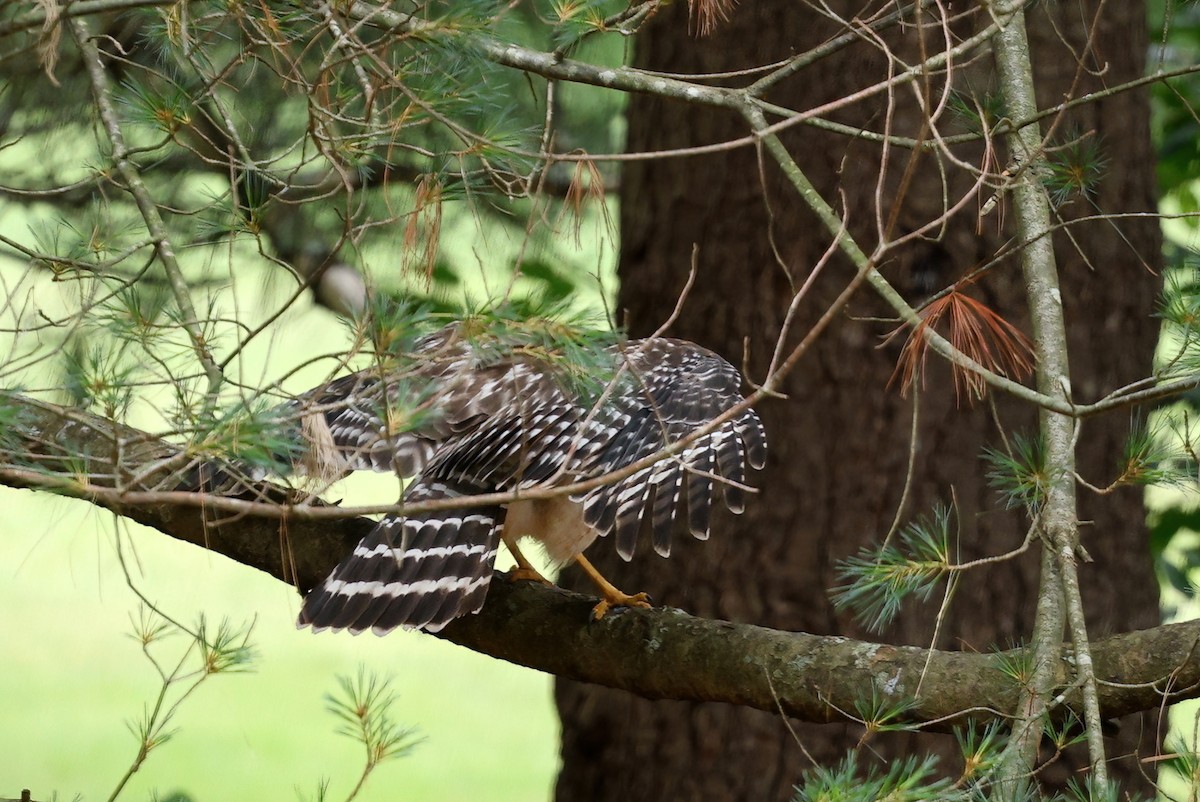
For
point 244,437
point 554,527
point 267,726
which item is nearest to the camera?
point 244,437

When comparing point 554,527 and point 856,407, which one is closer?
point 554,527

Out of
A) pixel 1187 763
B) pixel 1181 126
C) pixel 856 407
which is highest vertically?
pixel 1181 126

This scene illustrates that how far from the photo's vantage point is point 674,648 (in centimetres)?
248

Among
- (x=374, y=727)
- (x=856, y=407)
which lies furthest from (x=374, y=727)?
(x=856, y=407)

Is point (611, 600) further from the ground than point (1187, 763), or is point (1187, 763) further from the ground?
point (611, 600)

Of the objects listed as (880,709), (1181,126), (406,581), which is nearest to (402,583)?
(406,581)

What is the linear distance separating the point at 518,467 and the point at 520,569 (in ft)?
2.90

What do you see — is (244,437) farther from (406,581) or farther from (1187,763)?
(1187,763)

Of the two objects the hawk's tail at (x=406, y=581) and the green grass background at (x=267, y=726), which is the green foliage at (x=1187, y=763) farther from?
the green grass background at (x=267, y=726)

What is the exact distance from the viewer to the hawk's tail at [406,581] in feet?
7.61

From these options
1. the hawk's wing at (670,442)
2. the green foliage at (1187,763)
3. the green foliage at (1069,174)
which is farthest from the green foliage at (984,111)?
the green foliage at (1187,763)

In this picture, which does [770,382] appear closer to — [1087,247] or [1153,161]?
[1087,247]

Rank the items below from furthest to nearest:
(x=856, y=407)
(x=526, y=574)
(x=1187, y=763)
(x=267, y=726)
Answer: (x=267, y=726) → (x=856, y=407) → (x=526, y=574) → (x=1187, y=763)

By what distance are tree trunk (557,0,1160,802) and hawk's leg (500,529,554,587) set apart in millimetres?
465
